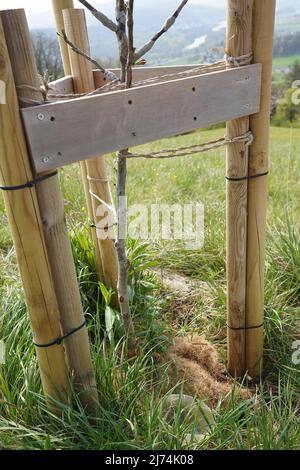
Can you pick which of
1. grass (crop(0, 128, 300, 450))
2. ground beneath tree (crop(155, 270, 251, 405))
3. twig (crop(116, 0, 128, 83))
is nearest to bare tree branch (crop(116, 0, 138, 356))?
twig (crop(116, 0, 128, 83))

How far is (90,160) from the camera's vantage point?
2383 millimetres

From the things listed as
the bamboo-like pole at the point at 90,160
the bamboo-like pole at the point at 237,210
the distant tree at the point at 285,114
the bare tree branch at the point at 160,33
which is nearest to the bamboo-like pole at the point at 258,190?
the bamboo-like pole at the point at 237,210

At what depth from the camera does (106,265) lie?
2570mm

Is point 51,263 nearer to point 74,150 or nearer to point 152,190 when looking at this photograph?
point 74,150

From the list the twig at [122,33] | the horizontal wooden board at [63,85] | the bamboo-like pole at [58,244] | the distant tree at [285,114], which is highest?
the distant tree at [285,114]

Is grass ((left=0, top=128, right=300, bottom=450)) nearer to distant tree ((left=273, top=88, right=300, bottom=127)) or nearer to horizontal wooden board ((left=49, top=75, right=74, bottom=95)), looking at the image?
horizontal wooden board ((left=49, top=75, right=74, bottom=95))

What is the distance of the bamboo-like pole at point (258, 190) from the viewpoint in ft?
5.91

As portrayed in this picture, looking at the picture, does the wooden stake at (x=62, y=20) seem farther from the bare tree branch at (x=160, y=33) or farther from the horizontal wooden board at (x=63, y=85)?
the bare tree branch at (x=160, y=33)

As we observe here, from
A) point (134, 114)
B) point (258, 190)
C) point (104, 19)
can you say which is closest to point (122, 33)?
point (104, 19)

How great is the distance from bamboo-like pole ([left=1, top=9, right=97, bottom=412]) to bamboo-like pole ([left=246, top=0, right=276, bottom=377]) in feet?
3.02

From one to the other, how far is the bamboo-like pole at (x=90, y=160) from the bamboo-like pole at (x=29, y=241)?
2.67 feet

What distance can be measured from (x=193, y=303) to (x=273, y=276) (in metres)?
0.54

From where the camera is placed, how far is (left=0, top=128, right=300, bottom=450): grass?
5.54ft

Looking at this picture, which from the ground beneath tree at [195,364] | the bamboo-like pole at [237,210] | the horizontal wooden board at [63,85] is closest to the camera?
the bamboo-like pole at [237,210]
